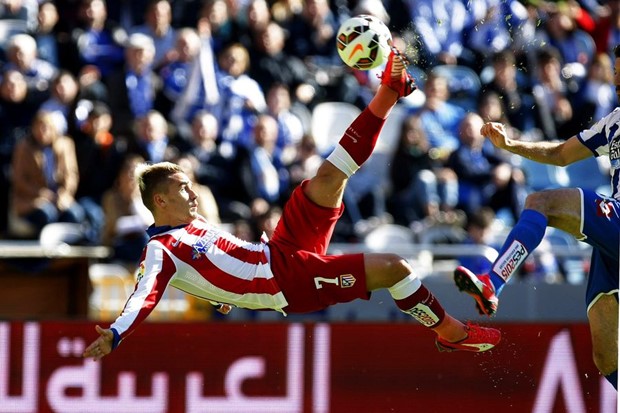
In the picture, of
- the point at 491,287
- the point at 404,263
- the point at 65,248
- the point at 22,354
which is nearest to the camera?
the point at 491,287

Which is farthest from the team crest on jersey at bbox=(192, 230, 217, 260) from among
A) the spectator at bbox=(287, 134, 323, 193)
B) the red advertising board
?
the spectator at bbox=(287, 134, 323, 193)

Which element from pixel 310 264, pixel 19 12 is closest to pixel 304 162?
pixel 19 12

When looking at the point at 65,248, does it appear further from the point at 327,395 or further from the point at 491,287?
the point at 491,287

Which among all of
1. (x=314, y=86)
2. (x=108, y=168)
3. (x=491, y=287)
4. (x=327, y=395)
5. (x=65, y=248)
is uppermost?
(x=314, y=86)

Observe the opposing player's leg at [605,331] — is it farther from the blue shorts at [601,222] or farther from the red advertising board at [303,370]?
the red advertising board at [303,370]

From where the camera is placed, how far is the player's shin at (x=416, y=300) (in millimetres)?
7609

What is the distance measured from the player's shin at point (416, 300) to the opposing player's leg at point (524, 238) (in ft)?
2.12

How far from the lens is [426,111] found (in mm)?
12688

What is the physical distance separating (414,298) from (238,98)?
541 cm

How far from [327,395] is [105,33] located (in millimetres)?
5134

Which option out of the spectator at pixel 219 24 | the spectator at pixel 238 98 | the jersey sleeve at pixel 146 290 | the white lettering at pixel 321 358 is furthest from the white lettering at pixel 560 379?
the spectator at pixel 219 24

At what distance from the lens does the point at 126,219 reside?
36.9 feet

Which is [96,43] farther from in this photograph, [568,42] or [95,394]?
[568,42]

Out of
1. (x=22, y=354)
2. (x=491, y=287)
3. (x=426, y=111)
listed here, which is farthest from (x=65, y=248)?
(x=491, y=287)
